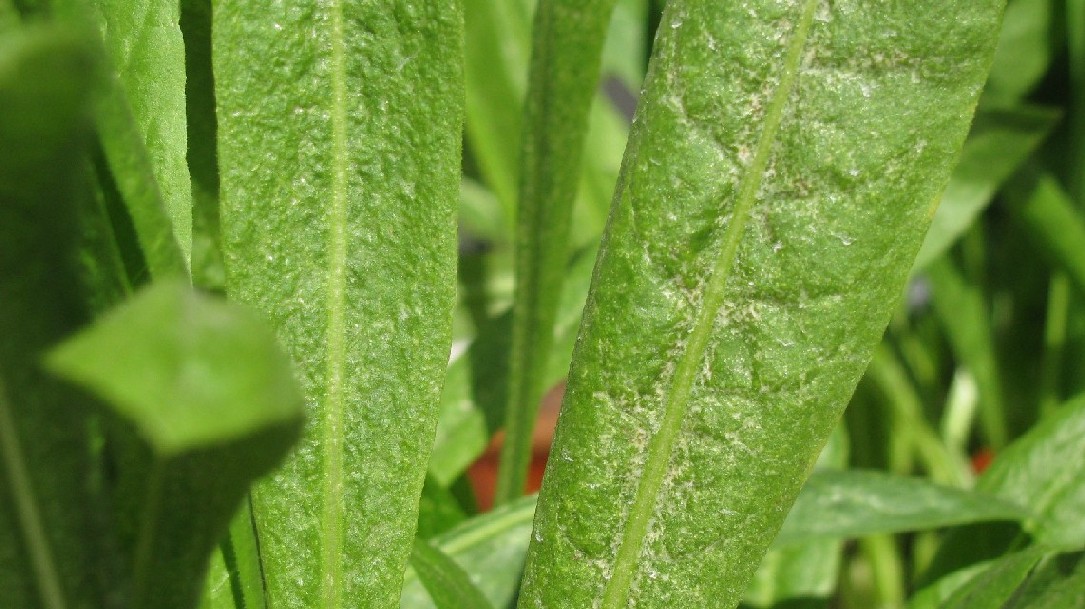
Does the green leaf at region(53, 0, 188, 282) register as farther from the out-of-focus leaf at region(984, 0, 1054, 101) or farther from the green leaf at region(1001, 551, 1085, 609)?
the out-of-focus leaf at region(984, 0, 1054, 101)

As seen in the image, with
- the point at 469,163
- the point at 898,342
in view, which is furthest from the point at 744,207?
the point at 469,163

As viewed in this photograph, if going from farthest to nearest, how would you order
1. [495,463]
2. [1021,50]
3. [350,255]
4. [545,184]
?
[495,463] → [1021,50] → [545,184] → [350,255]

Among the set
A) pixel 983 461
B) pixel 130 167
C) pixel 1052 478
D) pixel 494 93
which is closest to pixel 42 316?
pixel 130 167

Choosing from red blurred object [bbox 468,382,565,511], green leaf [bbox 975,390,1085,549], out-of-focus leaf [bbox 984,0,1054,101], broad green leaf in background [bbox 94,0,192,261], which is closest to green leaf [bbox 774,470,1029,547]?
green leaf [bbox 975,390,1085,549]

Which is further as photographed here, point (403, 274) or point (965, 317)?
point (965, 317)

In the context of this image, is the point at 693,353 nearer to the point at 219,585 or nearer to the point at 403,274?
the point at 403,274

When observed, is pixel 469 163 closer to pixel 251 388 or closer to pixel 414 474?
pixel 414 474

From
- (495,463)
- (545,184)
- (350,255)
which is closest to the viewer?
(350,255)
